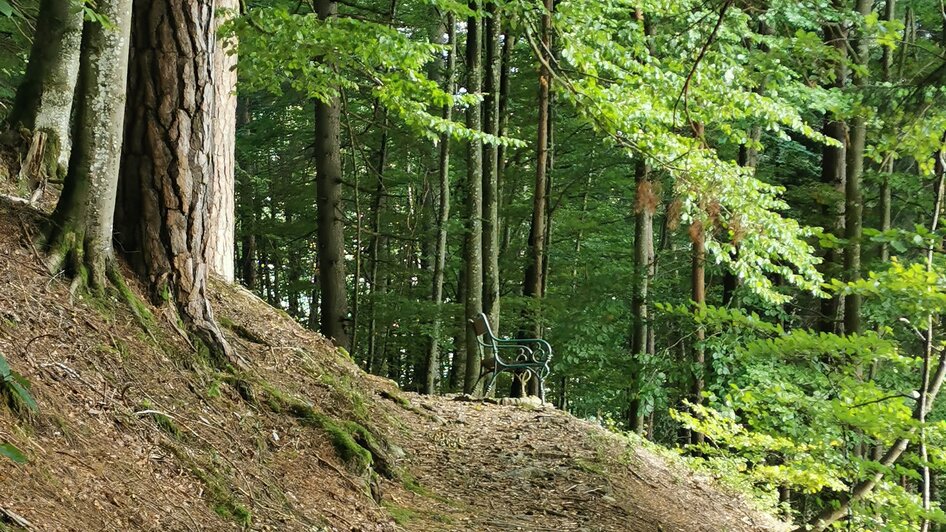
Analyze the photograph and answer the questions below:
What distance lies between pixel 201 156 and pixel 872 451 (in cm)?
1243

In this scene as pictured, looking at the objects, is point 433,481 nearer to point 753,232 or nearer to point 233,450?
point 233,450

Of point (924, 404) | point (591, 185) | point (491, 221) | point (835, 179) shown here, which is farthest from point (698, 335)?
point (924, 404)

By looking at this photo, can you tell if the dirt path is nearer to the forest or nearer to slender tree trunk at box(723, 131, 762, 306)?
the forest

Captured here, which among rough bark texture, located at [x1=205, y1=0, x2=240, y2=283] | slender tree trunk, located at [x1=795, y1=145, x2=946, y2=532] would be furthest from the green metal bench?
slender tree trunk, located at [x1=795, y1=145, x2=946, y2=532]

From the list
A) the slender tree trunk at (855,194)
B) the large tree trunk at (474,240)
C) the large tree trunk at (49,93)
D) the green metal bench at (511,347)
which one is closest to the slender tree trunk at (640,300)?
the slender tree trunk at (855,194)

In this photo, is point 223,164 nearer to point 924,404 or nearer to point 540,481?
point 540,481

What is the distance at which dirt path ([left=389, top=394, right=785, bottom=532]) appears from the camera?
17.5 ft

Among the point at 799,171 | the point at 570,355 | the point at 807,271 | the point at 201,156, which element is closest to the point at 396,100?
the point at 201,156

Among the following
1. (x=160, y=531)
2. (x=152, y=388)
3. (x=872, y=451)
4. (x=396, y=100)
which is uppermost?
(x=396, y=100)

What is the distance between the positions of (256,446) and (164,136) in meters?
1.79

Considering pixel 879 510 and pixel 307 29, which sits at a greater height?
pixel 307 29

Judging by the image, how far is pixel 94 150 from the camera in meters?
3.95

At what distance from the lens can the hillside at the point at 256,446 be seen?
10.3 feet

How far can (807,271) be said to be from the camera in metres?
8.92
